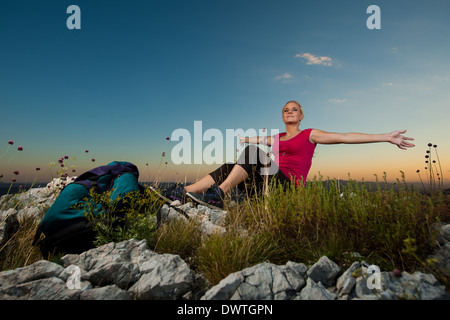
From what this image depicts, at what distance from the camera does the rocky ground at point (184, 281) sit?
1.75 m

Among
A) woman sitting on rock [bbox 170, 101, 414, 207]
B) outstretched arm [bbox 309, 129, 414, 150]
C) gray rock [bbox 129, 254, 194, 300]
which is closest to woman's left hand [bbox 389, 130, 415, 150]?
outstretched arm [bbox 309, 129, 414, 150]

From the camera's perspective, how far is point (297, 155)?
16.5ft

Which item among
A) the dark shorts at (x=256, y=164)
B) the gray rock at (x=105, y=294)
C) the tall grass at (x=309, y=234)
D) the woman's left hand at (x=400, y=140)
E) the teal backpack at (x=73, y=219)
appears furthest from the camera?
the dark shorts at (x=256, y=164)

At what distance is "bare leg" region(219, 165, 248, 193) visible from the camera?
4.74m

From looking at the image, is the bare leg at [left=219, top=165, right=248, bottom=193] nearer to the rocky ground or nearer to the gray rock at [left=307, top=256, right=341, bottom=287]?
the rocky ground

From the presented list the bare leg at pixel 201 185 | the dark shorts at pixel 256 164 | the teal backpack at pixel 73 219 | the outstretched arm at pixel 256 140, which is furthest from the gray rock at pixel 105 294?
the outstretched arm at pixel 256 140

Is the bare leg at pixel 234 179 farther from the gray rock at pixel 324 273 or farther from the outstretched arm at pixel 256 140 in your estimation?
the gray rock at pixel 324 273

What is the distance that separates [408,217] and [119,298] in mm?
2738

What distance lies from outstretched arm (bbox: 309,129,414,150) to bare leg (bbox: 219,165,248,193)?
1547 millimetres

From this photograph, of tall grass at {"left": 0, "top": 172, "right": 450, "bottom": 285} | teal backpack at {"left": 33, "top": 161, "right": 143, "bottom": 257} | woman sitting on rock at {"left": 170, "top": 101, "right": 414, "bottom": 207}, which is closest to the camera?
tall grass at {"left": 0, "top": 172, "right": 450, "bottom": 285}

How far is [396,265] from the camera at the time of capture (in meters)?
2.22

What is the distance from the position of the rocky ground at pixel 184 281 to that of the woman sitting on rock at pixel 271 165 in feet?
6.57

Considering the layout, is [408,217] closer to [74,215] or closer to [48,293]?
[48,293]
